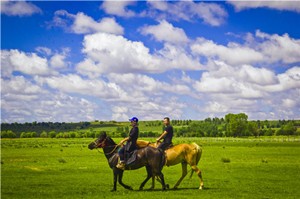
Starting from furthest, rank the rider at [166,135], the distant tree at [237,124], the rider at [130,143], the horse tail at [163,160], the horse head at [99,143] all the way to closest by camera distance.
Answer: the distant tree at [237,124] < the rider at [166,135] < the horse head at [99,143] < the horse tail at [163,160] < the rider at [130,143]

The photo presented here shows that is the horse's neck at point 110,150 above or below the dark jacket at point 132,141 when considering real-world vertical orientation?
below

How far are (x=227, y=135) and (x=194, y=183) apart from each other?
155 meters

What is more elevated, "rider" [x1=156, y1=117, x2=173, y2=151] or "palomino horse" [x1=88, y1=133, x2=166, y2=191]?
"rider" [x1=156, y1=117, x2=173, y2=151]

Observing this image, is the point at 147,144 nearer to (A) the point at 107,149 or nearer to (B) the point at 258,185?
(A) the point at 107,149

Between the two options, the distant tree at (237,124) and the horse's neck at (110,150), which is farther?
the distant tree at (237,124)

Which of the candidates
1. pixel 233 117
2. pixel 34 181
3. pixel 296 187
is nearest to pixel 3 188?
pixel 34 181

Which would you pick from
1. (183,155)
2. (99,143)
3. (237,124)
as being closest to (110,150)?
(99,143)

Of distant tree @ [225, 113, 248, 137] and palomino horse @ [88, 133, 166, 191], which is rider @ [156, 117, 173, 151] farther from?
distant tree @ [225, 113, 248, 137]

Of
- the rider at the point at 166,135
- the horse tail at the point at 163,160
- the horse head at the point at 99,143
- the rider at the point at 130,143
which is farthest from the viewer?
the rider at the point at 166,135

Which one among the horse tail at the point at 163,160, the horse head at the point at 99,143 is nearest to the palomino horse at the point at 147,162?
the horse tail at the point at 163,160

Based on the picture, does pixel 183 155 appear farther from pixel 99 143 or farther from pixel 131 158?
pixel 99 143

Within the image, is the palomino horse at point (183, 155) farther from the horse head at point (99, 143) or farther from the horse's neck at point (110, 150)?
the horse head at point (99, 143)

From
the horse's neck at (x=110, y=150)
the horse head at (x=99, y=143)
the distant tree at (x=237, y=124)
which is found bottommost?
the horse's neck at (x=110, y=150)

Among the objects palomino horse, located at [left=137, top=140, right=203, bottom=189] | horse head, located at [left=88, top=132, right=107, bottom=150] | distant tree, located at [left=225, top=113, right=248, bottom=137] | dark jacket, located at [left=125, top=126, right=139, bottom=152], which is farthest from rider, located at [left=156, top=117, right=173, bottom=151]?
distant tree, located at [left=225, top=113, right=248, bottom=137]
